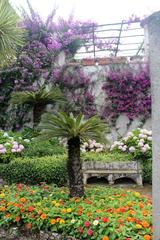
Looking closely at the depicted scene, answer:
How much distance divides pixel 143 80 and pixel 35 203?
238 inches

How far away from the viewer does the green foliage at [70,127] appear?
13.0 feet

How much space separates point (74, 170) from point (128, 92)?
5.42 m

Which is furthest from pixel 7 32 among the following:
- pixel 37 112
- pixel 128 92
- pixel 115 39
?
pixel 115 39

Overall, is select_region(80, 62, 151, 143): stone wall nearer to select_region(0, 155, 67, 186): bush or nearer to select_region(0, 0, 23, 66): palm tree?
select_region(0, 0, 23, 66): palm tree

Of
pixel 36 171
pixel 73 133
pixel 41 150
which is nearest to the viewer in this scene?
pixel 73 133

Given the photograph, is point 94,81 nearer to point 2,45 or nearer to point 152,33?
point 2,45

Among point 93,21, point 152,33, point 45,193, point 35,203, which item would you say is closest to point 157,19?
point 152,33

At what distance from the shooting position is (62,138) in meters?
4.46

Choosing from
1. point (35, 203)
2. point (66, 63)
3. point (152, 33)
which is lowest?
point (35, 203)

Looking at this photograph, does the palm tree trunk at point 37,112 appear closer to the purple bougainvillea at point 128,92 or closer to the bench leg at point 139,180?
the purple bougainvillea at point 128,92

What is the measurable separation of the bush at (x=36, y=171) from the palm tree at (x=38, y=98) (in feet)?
8.59

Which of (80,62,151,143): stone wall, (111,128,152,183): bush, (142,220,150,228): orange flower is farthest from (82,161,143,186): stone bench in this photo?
(142,220,150,228): orange flower

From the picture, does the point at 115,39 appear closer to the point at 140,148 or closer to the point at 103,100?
the point at 103,100

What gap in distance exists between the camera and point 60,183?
586cm
